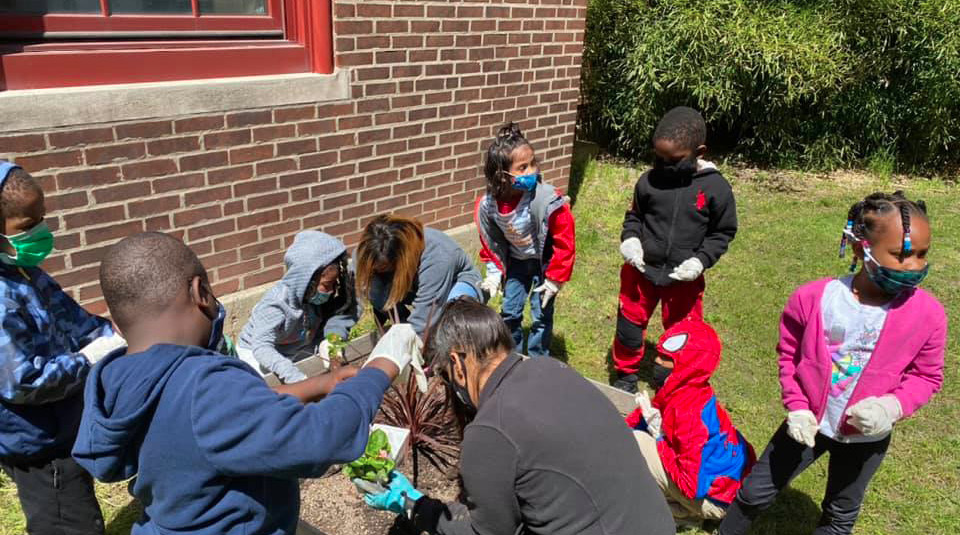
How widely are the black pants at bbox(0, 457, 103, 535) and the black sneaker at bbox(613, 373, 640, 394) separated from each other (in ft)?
9.20

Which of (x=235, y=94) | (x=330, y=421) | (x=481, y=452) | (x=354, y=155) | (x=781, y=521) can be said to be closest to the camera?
(x=330, y=421)

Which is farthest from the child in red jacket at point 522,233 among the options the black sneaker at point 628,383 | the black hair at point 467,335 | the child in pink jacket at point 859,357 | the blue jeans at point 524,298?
the black hair at point 467,335

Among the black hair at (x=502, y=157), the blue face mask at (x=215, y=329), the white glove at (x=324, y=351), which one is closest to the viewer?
the blue face mask at (x=215, y=329)

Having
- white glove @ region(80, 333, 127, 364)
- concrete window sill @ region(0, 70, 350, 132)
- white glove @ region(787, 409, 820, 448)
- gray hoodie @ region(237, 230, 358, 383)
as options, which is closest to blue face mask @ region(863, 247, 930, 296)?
white glove @ region(787, 409, 820, 448)

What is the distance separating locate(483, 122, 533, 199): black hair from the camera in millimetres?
3564

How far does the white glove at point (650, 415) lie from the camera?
2.95 metres

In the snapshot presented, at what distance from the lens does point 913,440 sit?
3.75m

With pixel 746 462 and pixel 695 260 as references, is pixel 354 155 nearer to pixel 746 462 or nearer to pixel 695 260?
pixel 695 260

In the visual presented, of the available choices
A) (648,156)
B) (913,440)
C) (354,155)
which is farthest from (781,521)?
(648,156)

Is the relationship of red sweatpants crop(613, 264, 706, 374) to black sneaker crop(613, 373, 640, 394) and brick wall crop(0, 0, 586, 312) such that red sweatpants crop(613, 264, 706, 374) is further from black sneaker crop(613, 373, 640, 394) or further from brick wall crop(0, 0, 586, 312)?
brick wall crop(0, 0, 586, 312)

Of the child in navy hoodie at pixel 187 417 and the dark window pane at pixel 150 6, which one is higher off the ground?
the dark window pane at pixel 150 6

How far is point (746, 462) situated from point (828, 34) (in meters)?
7.22

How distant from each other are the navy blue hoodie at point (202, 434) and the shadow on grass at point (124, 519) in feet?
5.28

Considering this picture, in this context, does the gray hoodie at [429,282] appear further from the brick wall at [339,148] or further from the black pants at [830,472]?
the black pants at [830,472]
